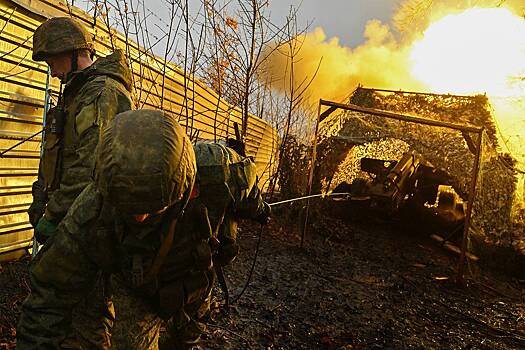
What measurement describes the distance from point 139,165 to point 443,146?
8.95 meters

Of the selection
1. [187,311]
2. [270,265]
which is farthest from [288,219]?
[187,311]

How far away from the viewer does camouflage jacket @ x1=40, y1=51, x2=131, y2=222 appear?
8.30 feet

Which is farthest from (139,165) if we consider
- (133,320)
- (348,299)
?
(348,299)

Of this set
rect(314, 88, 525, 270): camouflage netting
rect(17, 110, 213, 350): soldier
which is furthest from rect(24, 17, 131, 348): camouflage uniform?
rect(314, 88, 525, 270): camouflage netting

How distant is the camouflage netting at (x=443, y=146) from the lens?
8398 mm

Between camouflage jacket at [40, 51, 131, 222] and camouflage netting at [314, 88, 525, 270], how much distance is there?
21.0ft

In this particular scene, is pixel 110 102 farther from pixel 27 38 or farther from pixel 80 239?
pixel 27 38

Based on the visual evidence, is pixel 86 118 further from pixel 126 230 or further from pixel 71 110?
pixel 126 230

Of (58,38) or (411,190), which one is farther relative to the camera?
(411,190)

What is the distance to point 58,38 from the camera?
2850 millimetres

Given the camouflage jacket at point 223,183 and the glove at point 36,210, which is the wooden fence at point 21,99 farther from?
the camouflage jacket at point 223,183

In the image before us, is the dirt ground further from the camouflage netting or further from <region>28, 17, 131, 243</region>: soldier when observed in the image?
<region>28, 17, 131, 243</region>: soldier

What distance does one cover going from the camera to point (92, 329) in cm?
236

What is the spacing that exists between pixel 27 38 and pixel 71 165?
257 cm
